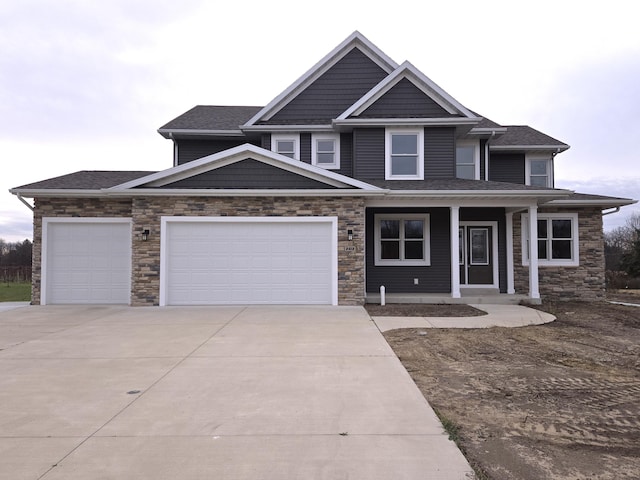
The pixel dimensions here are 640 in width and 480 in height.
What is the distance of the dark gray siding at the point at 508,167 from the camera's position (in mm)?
16047

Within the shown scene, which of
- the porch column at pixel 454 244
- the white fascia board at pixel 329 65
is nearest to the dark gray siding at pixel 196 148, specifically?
the white fascia board at pixel 329 65

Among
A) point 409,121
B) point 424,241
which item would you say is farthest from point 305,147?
point 424,241

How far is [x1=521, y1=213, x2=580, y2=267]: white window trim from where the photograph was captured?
47.1 ft

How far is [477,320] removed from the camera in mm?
9867

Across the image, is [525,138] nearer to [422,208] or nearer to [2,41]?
[422,208]

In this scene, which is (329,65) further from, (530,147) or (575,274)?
(575,274)

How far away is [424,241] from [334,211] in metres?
3.76

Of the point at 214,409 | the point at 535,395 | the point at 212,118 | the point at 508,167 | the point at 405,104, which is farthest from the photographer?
the point at 212,118

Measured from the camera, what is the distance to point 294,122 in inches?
590

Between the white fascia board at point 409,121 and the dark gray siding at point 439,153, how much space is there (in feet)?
1.16

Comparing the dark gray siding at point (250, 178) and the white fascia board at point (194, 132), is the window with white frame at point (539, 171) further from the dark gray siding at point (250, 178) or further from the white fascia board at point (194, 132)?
the white fascia board at point (194, 132)

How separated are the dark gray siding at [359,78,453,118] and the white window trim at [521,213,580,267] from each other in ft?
15.7

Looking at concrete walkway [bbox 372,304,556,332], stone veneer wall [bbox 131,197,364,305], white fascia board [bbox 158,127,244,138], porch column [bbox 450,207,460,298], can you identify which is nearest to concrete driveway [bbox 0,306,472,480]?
concrete walkway [bbox 372,304,556,332]

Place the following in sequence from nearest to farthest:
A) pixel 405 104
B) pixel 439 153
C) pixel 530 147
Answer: pixel 439 153, pixel 405 104, pixel 530 147
